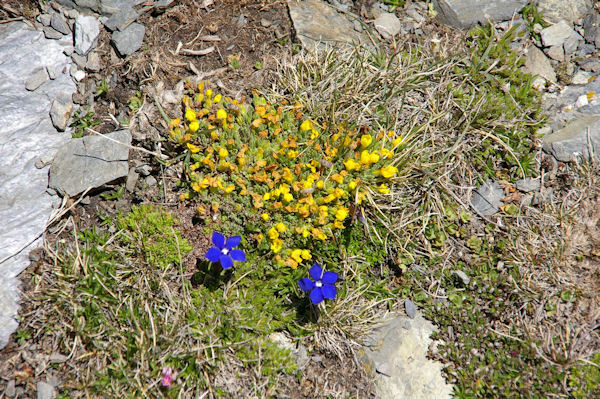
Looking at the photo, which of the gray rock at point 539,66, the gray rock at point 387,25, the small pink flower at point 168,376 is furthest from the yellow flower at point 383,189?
the small pink flower at point 168,376

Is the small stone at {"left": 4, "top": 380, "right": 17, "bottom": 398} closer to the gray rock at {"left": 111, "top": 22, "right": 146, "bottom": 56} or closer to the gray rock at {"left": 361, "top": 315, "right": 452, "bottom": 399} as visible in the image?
the gray rock at {"left": 361, "top": 315, "right": 452, "bottom": 399}

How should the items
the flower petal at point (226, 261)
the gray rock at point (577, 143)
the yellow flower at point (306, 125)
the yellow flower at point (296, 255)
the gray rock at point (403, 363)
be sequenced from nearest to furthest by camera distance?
the flower petal at point (226, 261), the gray rock at point (403, 363), the yellow flower at point (296, 255), the yellow flower at point (306, 125), the gray rock at point (577, 143)

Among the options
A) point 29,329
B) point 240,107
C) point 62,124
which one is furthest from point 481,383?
point 62,124

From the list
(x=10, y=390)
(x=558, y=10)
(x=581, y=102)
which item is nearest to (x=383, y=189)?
(x=581, y=102)

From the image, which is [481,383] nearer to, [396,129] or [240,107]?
[396,129]

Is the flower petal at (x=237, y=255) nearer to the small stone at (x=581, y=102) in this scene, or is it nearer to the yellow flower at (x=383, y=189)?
the yellow flower at (x=383, y=189)

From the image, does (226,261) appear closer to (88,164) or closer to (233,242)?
(233,242)
